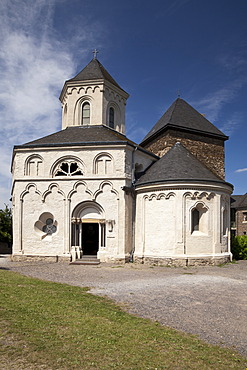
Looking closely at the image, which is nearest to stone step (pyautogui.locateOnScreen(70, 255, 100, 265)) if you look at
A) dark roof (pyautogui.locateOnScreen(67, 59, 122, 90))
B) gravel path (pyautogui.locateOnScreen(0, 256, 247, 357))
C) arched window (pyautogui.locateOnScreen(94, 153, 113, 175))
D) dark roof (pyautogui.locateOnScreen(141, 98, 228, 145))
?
gravel path (pyautogui.locateOnScreen(0, 256, 247, 357))

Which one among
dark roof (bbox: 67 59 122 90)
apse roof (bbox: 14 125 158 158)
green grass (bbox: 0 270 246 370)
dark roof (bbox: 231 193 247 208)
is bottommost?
green grass (bbox: 0 270 246 370)

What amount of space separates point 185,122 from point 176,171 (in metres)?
9.69

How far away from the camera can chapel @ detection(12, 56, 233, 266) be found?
758 inches

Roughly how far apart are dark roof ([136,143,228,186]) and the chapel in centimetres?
7

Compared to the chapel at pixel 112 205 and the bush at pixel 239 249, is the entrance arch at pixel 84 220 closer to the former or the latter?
the chapel at pixel 112 205

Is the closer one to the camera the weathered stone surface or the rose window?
the weathered stone surface

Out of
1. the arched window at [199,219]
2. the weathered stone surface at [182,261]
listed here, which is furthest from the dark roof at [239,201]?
the arched window at [199,219]

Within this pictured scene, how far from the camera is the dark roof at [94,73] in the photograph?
26.3 metres

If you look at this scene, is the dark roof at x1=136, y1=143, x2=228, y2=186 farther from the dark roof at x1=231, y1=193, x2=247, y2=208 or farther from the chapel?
the dark roof at x1=231, y1=193, x2=247, y2=208

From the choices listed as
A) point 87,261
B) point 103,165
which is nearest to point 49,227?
point 87,261

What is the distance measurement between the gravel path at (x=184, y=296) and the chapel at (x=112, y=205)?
3529 mm

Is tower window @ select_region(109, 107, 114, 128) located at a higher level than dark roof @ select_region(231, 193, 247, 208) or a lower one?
higher

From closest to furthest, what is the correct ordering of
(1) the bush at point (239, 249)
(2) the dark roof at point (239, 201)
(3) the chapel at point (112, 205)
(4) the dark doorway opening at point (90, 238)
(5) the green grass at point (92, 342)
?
1. (5) the green grass at point (92, 342)
2. (3) the chapel at point (112, 205)
3. (4) the dark doorway opening at point (90, 238)
4. (1) the bush at point (239, 249)
5. (2) the dark roof at point (239, 201)

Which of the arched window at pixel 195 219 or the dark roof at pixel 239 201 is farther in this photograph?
the dark roof at pixel 239 201
